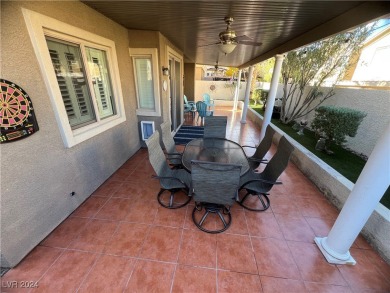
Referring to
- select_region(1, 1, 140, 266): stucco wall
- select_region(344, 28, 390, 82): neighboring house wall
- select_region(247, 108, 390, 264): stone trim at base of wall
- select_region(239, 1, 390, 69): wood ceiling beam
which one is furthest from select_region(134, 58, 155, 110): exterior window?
select_region(344, 28, 390, 82): neighboring house wall

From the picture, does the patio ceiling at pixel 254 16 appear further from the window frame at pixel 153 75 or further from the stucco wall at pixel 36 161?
the stucco wall at pixel 36 161

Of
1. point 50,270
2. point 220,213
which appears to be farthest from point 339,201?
point 50,270

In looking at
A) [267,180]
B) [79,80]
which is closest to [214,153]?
[267,180]

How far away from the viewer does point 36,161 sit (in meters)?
1.86

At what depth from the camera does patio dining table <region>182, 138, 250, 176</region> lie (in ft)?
8.38

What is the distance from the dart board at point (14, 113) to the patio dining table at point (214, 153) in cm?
183

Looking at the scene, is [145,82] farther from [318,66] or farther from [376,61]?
[376,61]

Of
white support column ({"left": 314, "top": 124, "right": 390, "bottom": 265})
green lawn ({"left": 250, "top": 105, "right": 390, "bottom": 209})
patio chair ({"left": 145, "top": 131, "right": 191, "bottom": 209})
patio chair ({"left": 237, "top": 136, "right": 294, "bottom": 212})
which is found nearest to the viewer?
white support column ({"left": 314, "top": 124, "right": 390, "bottom": 265})

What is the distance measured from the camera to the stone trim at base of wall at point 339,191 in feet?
6.34

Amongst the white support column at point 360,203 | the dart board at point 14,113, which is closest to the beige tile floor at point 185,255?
the white support column at point 360,203

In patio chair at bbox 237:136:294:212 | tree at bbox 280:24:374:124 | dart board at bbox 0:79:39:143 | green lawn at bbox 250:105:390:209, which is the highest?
tree at bbox 280:24:374:124

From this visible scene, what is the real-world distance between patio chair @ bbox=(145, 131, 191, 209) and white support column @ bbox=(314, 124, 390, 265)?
181 cm

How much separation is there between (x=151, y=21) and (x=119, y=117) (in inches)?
74.5

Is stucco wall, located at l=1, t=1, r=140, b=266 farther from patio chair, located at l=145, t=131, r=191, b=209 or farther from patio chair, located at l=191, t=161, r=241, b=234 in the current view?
patio chair, located at l=191, t=161, r=241, b=234
